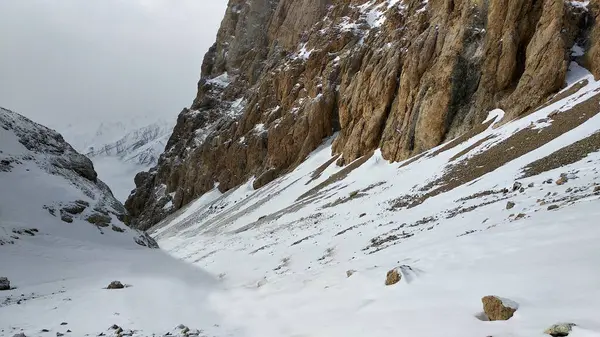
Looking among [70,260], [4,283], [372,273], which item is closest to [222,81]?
[70,260]

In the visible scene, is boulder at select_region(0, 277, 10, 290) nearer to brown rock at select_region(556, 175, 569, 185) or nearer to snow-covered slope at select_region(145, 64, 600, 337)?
snow-covered slope at select_region(145, 64, 600, 337)

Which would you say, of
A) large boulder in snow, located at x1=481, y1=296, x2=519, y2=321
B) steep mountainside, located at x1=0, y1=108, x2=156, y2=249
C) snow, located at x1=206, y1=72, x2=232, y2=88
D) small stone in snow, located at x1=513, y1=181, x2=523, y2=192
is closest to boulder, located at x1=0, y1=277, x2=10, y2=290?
steep mountainside, located at x1=0, y1=108, x2=156, y2=249

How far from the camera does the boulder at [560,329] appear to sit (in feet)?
16.6

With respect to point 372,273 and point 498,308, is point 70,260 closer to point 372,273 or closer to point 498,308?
point 372,273

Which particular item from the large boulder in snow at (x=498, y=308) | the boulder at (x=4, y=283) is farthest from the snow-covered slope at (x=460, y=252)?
the boulder at (x=4, y=283)

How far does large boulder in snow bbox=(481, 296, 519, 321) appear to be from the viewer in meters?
5.98

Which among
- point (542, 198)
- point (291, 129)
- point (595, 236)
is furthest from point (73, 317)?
point (291, 129)

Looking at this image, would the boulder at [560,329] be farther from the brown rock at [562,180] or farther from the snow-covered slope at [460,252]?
the brown rock at [562,180]

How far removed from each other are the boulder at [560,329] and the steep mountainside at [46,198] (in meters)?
24.4

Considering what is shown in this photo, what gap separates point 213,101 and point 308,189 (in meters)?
92.7

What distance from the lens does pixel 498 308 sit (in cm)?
607

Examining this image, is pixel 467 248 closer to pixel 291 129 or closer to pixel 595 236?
pixel 595 236

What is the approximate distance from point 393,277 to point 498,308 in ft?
10.0

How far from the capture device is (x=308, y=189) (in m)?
57.4
